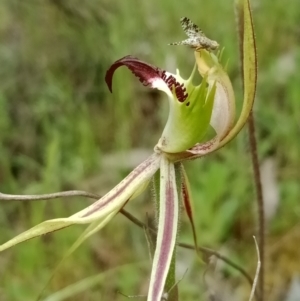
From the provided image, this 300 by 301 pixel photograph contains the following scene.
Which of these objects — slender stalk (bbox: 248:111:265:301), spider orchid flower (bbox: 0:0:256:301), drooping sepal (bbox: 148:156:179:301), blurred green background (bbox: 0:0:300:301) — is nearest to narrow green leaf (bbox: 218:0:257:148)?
spider orchid flower (bbox: 0:0:256:301)

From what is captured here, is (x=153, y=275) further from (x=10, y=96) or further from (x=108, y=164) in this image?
(x=10, y=96)

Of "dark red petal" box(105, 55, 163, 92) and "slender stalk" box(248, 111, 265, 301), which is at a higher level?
"dark red petal" box(105, 55, 163, 92)

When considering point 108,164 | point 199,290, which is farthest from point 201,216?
point 108,164

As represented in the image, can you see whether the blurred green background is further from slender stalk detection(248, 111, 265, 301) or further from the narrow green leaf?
the narrow green leaf

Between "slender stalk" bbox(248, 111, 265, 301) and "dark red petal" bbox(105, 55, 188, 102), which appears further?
"slender stalk" bbox(248, 111, 265, 301)

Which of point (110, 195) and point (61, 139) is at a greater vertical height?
point (61, 139)

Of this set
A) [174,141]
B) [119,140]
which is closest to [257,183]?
[174,141]

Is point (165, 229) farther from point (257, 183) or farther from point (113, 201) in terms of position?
point (257, 183)
